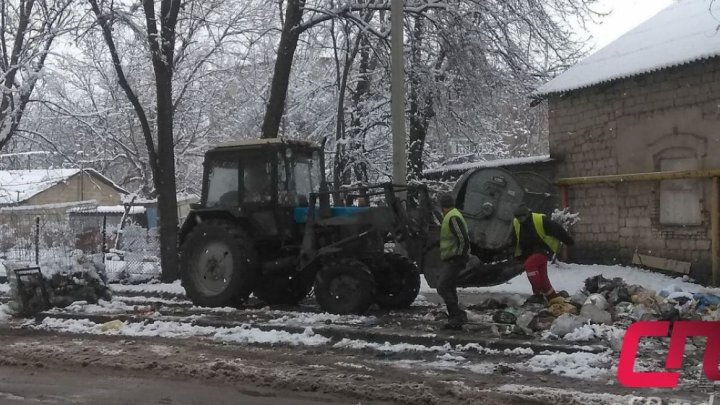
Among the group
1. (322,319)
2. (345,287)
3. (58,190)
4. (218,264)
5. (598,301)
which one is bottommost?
(322,319)

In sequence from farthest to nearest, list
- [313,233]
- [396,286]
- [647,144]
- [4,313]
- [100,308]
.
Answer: [647,144] < [100,308] < [4,313] < [396,286] < [313,233]

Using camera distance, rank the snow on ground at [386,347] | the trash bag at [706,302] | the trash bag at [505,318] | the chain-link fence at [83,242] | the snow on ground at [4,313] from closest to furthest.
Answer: the snow on ground at [386,347], the trash bag at [505,318], the trash bag at [706,302], the snow on ground at [4,313], the chain-link fence at [83,242]

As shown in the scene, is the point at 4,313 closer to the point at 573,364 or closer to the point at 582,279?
the point at 573,364

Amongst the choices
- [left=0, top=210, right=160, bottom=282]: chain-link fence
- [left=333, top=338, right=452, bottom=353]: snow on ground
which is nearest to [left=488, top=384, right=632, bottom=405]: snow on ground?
[left=333, top=338, right=452, bottom=353]: snow on ground

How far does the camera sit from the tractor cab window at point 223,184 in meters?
12.0

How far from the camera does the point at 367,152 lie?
21.4m

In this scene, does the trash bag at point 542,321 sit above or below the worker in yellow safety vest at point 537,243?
below

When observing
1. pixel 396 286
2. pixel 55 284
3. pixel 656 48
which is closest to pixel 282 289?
pixel 396 286

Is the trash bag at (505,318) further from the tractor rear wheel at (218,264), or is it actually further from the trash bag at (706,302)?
the tractor rear wheel at (218,264)

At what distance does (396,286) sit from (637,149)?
21.3 feet

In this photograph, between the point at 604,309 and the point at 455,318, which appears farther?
the point at 604,309

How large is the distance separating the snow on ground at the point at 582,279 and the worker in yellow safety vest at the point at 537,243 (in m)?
1.81

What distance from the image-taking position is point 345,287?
1055cm

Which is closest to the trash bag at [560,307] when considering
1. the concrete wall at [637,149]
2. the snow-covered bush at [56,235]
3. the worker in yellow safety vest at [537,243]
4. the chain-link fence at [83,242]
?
the worker in yellow safety vest at [537,243]
